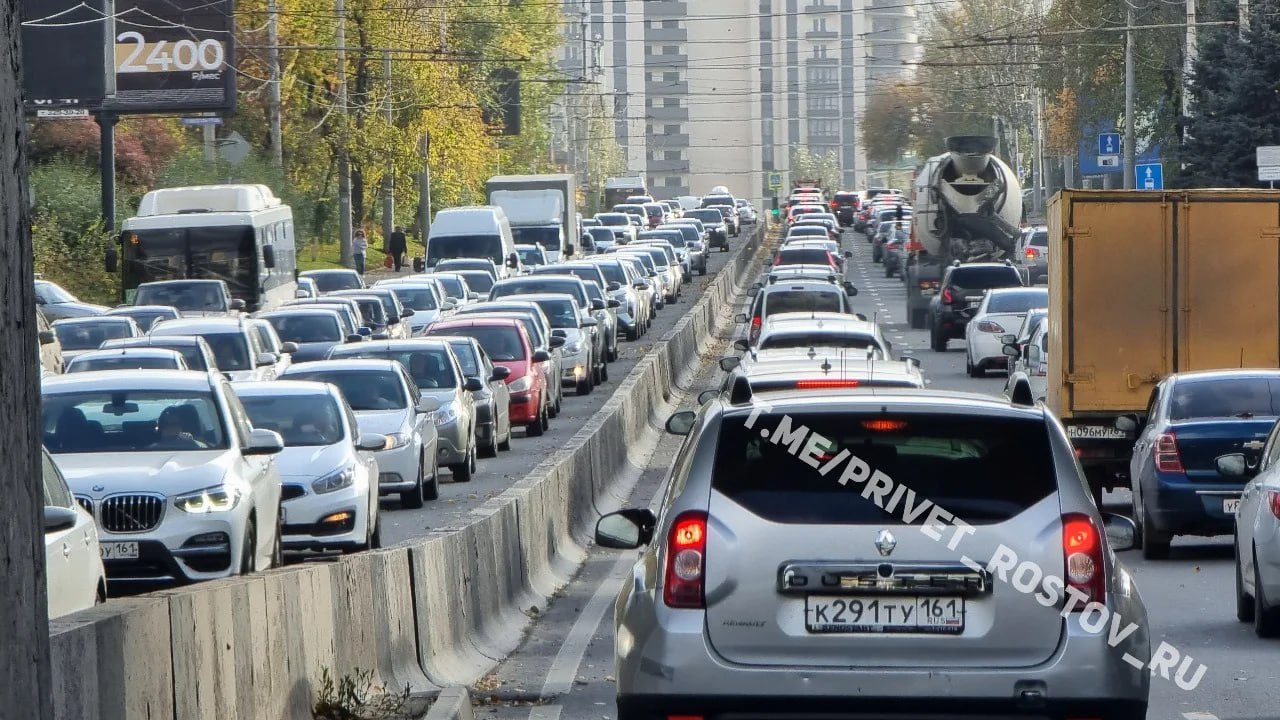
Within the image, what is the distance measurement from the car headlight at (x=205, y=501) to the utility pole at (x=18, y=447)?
27.7ft

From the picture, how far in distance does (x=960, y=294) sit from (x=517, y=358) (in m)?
15.0

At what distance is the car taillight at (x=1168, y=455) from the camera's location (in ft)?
54.0

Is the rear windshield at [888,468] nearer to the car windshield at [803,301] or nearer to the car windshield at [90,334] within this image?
the car windshield at [803,301]

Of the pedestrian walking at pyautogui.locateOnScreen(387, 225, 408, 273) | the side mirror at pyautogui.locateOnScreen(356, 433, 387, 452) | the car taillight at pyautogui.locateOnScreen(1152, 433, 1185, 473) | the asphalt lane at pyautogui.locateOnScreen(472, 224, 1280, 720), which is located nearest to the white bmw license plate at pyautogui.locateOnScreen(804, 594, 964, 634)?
the asphalt lane at pyautogui.locateOnScreen(472, 224, 1280, 720)

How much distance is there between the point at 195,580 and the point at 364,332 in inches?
746

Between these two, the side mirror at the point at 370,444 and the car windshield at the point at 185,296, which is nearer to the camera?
the side mirror at the point at 370,444

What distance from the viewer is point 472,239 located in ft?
182

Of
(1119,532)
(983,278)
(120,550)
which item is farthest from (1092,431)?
(983,278)

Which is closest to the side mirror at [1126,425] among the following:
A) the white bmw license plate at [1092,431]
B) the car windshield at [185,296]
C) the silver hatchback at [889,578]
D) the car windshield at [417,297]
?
the white bmw license plate at [1092,431]

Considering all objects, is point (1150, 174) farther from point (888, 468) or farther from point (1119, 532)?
point (888, 468)

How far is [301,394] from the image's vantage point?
753 inches

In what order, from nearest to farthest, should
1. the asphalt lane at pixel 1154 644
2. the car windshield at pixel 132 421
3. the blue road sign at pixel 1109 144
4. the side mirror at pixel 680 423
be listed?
the asphalt lane at pixel 1154 644 → the side mirror at pixel 680 423 → the car windshield at pixel 132 421 → the blue road sign at pixel 1109 144

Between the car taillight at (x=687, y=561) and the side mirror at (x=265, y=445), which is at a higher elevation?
the car taillight at (x=687, y=561)

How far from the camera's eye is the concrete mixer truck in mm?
51875
